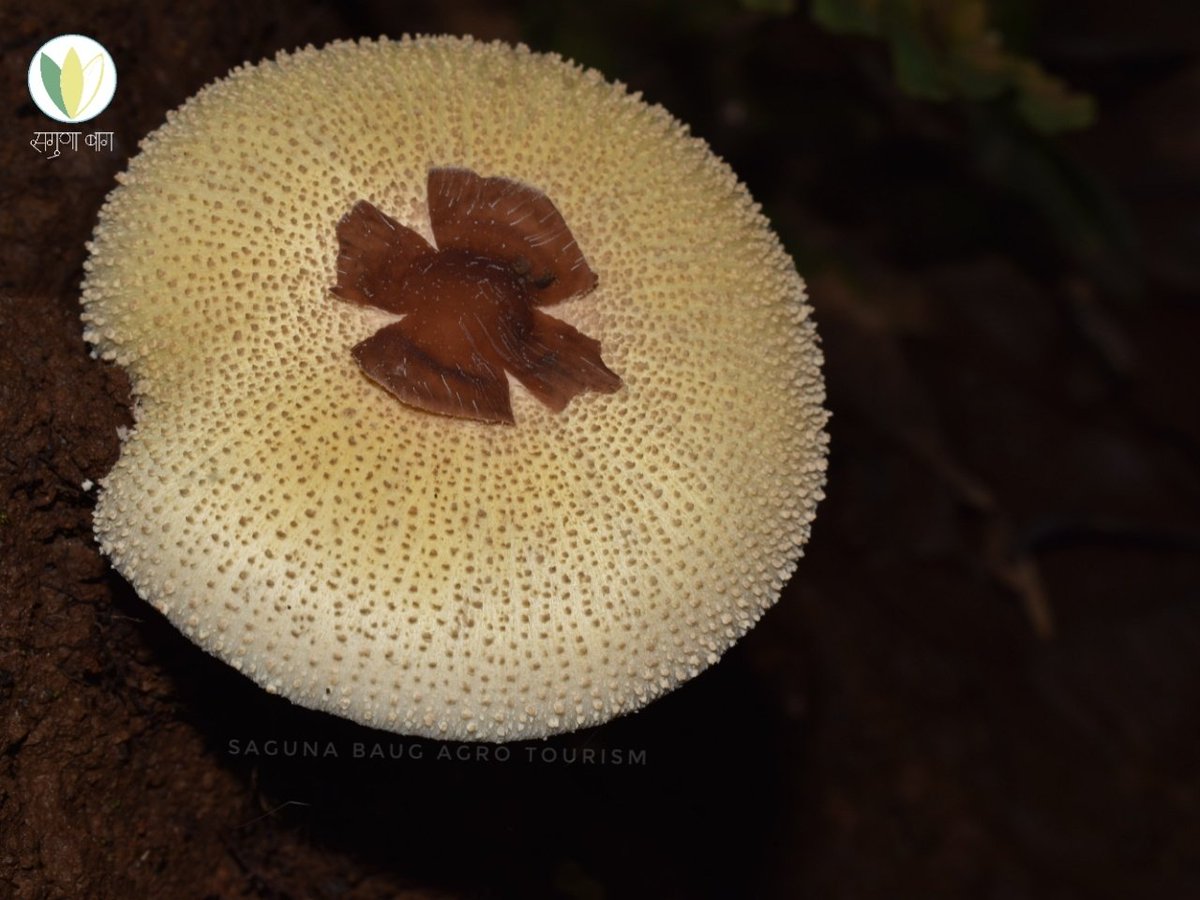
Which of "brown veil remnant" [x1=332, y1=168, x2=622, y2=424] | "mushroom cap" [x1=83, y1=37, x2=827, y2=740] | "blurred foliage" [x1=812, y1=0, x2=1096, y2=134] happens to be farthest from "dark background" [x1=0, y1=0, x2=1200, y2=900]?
"brown veil remnant" [x1=332, y1=168, x2=622, y2=424]

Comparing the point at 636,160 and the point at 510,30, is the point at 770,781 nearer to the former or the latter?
the point at 636,160

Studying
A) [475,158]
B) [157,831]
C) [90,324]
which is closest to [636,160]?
[475,158]

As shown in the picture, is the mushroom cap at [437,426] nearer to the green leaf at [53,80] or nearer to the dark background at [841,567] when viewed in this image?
the dark background at [841,567]

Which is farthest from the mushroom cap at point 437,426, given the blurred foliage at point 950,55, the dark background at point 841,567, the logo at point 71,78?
the blurred foliage at point 950,55

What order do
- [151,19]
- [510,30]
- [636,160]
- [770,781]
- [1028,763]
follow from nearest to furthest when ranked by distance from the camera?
[636,160] < [151,19] < [770,781] < [1028,763] < [510,30]

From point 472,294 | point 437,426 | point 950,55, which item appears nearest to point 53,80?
point 472,294

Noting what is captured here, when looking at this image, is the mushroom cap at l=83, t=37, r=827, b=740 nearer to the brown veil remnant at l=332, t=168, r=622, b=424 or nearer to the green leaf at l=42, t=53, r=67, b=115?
the brown veil remnant at l=332, t=168, r=622, b=424

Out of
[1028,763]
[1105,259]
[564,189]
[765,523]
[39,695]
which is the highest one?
[564,189]
